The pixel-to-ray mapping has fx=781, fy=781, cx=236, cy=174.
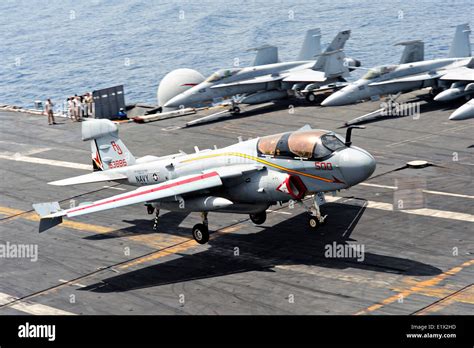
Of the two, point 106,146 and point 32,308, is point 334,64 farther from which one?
point 32,308

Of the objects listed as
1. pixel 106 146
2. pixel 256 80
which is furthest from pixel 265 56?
pixel 106 146

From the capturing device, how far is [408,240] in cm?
2702

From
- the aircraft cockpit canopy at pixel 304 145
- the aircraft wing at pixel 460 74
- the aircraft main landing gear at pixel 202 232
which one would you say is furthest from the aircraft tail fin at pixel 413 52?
the aircraft main landing gear at pixel 202 232

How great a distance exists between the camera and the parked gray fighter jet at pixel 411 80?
165 ft

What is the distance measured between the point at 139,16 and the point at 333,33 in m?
45.5

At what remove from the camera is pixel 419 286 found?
23078 mm

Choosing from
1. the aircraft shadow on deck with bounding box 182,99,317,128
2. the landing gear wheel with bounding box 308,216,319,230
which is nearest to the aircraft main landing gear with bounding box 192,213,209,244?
the landing gear wheel with bounding box 308,216,319,230

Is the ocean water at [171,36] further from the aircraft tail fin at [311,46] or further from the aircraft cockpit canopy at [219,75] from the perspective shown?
the aircraft cockpit canopy at [219,75]

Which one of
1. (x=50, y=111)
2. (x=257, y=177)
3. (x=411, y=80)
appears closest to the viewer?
(x=257, y=177)

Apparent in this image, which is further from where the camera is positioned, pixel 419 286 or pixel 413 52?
pixel 413 52

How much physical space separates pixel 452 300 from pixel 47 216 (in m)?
12.3

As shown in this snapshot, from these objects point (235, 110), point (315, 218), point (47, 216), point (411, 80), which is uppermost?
point (411, 80)

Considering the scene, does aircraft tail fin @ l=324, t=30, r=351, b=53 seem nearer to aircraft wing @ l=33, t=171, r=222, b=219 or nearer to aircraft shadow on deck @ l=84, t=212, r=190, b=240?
aircraft shadow on deck @ l=84, t=212, r=190, b=240

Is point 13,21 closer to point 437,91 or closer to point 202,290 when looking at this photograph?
point 437,91
